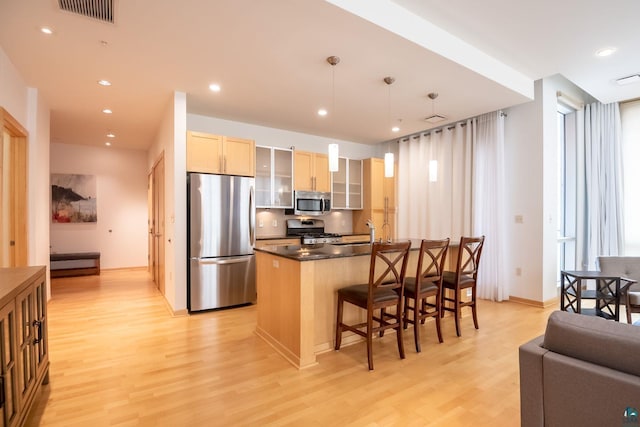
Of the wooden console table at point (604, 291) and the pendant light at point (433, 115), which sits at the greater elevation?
the pendant light at point (433, 115)

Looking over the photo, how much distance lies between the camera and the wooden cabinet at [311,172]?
561 cm

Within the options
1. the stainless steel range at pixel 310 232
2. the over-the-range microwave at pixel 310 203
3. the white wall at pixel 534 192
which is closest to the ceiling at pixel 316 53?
the white wall at pixel 534 192

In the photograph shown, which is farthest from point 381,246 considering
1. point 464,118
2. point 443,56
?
point 464,118

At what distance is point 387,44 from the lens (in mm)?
2775

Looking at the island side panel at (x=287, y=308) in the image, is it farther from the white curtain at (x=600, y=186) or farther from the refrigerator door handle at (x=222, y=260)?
the white curtain at (x=600, y=186)

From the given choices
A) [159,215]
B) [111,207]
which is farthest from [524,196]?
[111,207]

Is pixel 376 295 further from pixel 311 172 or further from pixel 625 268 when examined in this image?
pixel 311 172

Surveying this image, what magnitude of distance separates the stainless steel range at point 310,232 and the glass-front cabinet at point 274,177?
48 cm

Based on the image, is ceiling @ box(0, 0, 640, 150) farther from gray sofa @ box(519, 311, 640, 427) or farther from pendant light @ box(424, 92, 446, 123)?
gray sofa @ box(519, 311, 640, 427)

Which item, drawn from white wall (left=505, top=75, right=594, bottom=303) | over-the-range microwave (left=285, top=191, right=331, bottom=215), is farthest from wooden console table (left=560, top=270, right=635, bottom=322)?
over-the-range microwave (left=285, top=191, right=331, bottom=215)

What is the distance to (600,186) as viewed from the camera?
15.9 feet

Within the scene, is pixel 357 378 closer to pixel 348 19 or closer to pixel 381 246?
pixel 381 246

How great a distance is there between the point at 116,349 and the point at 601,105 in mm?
7105

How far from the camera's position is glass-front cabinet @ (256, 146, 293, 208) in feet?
17.4
